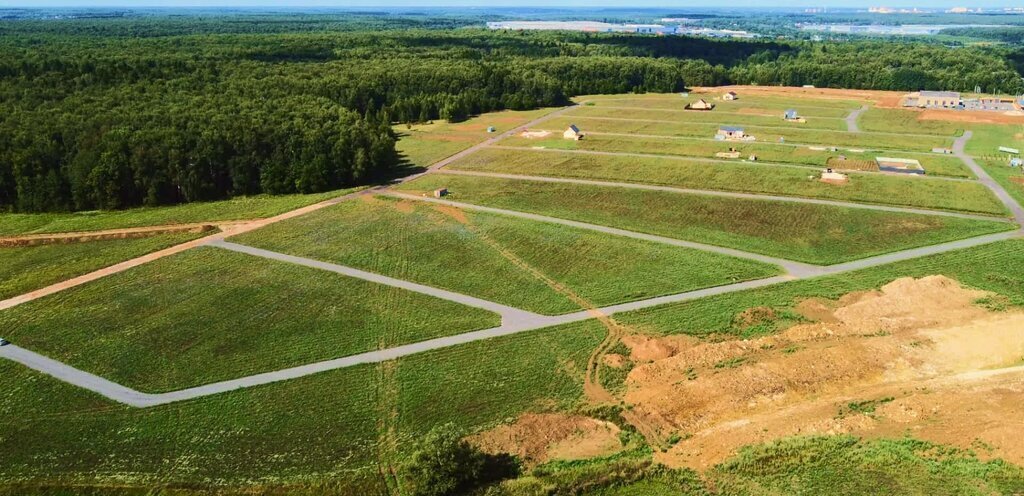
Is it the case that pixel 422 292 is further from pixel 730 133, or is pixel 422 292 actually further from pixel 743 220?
pixel 730 133

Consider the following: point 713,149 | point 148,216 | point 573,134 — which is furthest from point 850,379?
point 573,134

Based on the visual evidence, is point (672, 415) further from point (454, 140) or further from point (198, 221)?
point (454, 140)

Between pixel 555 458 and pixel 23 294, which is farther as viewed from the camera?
pixel 23 294

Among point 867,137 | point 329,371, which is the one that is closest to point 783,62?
point 867,137

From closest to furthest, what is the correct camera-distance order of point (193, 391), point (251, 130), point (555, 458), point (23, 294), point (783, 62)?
1. point (555, 458)
2. point (193, 391)
3. point (23, 294)
4. point (251, 130)
5. point (783, 62)

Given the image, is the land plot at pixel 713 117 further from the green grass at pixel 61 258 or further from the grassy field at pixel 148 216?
the green grass at pixel 61 258

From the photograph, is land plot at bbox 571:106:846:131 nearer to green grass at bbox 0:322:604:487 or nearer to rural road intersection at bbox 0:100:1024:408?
rural road intersection at bbox 0:100:1024:408
